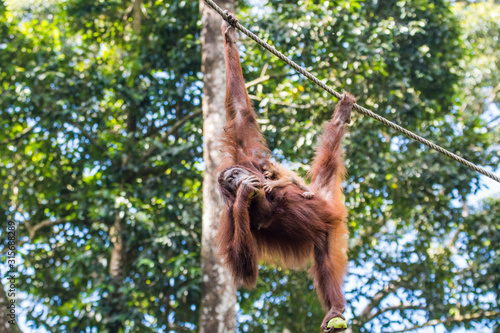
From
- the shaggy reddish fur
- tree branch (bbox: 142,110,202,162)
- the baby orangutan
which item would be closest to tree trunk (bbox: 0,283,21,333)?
the shaggy reddish fur

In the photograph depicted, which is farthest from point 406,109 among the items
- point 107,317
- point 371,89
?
point 107,317

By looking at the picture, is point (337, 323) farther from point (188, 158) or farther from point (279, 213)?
point (188, 158)

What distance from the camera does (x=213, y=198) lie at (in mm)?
5746

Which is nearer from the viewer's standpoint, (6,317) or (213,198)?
(6,317)

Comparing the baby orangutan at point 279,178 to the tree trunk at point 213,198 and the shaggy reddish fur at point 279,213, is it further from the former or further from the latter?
the tree trunk at point 213,198

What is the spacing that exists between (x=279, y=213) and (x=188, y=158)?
3.43 m

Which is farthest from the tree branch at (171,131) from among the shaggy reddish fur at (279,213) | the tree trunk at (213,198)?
the shaggy reddish fur at (279,213)

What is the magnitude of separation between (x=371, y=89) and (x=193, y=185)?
288cm

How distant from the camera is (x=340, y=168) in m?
4.52

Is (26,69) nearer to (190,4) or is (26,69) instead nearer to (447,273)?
(190,4)

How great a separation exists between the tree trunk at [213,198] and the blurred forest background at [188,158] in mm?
790

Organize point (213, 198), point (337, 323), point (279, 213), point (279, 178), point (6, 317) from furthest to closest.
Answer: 1. point (213, 198)
2. point (6, 317)
3. point (279, 178)
4. point (279, 213)
5. point (337, 323)

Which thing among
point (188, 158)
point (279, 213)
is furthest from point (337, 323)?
point (188, 158)

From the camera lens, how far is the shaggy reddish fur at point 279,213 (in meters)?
A: 3.86
